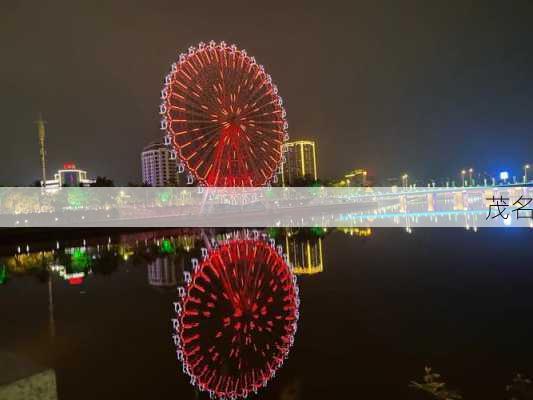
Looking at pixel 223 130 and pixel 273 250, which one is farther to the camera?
pixel 223 130

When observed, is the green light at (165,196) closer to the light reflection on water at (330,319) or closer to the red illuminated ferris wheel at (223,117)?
the red illuminated ferris wheel at (223,117)

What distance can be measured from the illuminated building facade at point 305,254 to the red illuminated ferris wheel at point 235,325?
0.49 m

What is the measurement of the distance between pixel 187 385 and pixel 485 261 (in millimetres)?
9161

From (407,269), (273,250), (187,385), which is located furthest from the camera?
(273,250)

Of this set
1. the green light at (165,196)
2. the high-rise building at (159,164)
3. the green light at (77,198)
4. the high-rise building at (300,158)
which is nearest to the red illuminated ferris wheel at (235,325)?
the green light at (77,198)

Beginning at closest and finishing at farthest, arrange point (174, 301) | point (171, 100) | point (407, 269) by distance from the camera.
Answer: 1. point (174, 301)
2. point (407, 269)
3. point (171, 100)

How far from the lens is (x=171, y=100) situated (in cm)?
2558

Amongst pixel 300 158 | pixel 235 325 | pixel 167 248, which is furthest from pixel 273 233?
pixel 300 158

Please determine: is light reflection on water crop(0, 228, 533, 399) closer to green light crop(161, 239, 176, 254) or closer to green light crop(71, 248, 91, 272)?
green light crop(71, 248, 91, 272)

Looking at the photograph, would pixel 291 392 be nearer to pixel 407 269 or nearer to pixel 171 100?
pixel 407 269

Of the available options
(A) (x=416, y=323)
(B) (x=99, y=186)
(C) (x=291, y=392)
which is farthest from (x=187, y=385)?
(B) (x=99, y=186)

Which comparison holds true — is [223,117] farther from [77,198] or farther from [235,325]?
[77,198]

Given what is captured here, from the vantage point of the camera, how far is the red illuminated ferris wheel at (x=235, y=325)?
476 centimetres

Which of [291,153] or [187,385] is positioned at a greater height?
[291,153]
